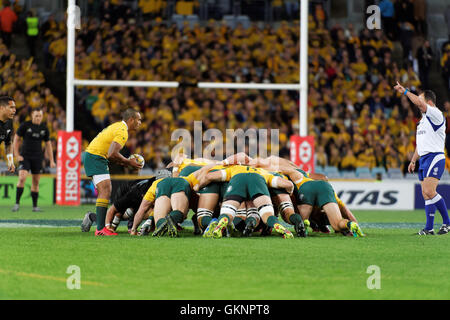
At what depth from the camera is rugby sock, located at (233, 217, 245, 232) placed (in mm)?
10977

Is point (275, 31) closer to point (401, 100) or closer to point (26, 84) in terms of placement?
point (401, 100)

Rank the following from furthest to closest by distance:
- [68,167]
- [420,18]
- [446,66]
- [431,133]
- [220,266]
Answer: [420,18] < [446,66] < [68,167] < [431,133] < [220,266]

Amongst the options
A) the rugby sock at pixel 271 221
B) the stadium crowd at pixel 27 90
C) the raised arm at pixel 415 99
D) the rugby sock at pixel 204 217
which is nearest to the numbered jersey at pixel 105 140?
the rugby sock at pixel 204 217

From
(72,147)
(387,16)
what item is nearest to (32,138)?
(72,147)

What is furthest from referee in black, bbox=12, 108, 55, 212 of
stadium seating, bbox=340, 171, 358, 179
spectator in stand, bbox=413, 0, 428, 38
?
spectator in stand, bbox=413, 0, 428, 38

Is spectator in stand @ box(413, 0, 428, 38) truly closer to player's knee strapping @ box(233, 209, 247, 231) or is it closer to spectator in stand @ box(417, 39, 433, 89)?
spectator in stand @ box(417, 39, 433, 89)

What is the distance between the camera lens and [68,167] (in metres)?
19.2

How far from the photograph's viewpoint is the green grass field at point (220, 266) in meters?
6.10

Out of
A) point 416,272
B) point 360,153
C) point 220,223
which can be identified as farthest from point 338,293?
point 360,153

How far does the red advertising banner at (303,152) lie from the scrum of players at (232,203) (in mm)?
6884

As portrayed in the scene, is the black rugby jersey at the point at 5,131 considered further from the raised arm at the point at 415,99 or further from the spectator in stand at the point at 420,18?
the spectator in stand at the point at 420,18

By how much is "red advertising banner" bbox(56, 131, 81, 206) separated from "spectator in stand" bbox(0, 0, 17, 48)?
301 inches

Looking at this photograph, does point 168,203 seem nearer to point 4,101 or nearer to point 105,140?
point 105,140

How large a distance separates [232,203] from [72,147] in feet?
31.3
